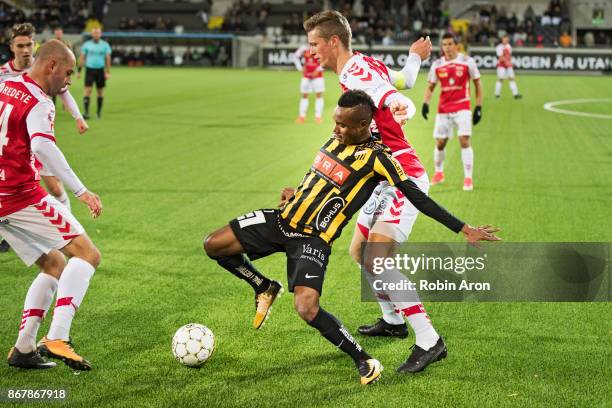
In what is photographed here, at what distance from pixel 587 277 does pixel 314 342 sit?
325 centimetres

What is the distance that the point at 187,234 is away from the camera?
9.74 meters

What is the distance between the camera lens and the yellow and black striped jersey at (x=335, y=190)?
543 centimetres

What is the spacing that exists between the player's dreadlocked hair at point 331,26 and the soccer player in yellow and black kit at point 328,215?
25.0 inches

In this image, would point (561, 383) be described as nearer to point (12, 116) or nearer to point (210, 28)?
point (12, 116)

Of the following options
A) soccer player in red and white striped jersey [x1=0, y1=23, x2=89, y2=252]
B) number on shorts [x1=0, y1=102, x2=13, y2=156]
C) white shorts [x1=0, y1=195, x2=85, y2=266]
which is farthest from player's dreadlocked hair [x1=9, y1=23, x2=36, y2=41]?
white shorts [x1=0, y1=195, x2=85, y2=266]

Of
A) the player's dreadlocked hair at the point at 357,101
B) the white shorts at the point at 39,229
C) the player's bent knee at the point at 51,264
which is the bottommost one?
the player's bent knee at the point at 51,264

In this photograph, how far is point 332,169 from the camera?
5469 millimetres

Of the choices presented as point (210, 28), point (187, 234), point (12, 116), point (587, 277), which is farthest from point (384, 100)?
point (210, 28)

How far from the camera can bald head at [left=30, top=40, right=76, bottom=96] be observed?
212 inches

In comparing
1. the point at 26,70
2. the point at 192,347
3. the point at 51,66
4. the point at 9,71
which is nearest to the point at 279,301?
the point at 192,347

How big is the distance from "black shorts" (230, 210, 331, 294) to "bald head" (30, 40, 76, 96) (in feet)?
5.07

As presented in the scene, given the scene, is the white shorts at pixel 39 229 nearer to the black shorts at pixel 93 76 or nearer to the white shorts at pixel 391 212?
the white shorts at pixel 391 212

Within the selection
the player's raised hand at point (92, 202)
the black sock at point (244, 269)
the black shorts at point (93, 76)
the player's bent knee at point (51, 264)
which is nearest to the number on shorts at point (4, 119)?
the player's raised hand at point (92, 202)

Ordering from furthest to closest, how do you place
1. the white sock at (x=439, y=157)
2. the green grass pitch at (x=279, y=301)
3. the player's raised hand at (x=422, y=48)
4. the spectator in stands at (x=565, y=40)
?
the spectator in stands at (x=565, y=40)
the white sock at (x=439, y=157)
the player's raised hand at (x=422, y=48)
the green grass pitch at (x=279, y=301)
